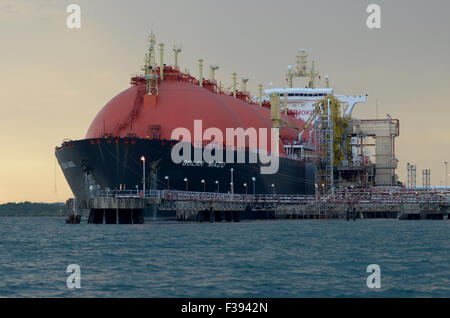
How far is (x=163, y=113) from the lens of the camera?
81375 mm

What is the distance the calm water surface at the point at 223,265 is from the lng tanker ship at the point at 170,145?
17.8 metres

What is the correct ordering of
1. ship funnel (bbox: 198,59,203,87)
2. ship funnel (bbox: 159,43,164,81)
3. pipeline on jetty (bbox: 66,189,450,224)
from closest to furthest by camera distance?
1. pipeline on jetty (bbox: 66,189,450,224)
2. ship funnel (bbox: 159,43,164,81)
3. ship funnel (bbox: 198,59,203,87)

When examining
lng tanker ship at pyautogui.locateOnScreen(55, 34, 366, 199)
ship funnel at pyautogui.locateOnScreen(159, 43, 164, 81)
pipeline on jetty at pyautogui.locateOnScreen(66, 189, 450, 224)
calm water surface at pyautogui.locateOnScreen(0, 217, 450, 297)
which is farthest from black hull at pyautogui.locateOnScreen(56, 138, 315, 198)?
calm water surface at pyautogui.locateOnScreen(0, 217, 450, 297)

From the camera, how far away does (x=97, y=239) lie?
1909 inches

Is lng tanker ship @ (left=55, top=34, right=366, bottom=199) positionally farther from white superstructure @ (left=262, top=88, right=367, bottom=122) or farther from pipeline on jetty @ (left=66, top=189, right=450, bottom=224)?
white superstructure @ (left=262, top=88, right=367, bottom=122)

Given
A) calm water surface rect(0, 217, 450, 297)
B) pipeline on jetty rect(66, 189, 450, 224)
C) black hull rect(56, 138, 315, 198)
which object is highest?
black hull rect(56, 138, 315, 198)

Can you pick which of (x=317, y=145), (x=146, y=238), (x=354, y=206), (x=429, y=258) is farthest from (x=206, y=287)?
(x=317, y=145)

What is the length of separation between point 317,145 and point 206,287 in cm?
8108

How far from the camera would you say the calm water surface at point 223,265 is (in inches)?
1079

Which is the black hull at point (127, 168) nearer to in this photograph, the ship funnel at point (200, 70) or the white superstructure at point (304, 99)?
the ship funnel at point (200, 70)

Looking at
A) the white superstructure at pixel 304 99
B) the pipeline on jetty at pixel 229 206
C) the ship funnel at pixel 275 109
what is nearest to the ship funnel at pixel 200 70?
the ship funnel at pixel 275 109

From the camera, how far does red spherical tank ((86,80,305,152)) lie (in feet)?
263

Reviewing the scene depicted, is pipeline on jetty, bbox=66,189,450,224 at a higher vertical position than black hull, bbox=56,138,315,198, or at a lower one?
lower

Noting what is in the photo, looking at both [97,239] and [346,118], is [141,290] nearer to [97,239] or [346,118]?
[97,239]
